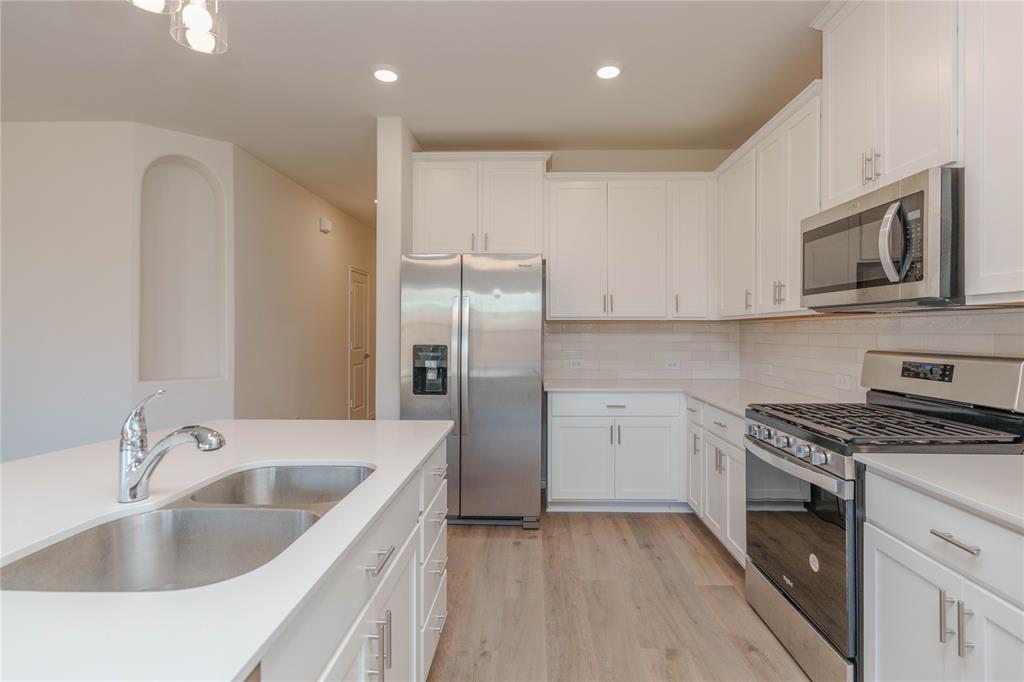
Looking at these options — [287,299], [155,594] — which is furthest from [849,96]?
[287,299]

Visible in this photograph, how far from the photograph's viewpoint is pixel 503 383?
10.6ft

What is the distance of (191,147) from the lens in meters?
3.76

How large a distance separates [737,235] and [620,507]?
198 cm

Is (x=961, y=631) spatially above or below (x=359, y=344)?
below

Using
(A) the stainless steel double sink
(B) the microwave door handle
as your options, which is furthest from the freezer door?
(B) the microwave door handle

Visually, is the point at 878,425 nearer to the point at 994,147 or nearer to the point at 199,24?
the point at 994,147

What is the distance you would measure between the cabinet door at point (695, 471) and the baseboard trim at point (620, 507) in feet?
0.47

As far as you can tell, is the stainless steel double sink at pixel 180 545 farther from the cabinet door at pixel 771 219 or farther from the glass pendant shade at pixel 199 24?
the cabinet door at pixel 771 219

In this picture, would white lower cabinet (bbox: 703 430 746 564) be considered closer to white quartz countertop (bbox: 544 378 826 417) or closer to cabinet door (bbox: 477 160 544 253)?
white quartz countertop (bbox: 544 378 826 417)

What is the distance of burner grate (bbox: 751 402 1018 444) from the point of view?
4.99ft

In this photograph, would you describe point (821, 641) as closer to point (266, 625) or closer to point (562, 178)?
point (266, 625)

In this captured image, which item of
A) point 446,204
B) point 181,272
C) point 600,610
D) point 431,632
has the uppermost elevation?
point 446,204

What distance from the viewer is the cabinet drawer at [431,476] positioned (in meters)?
1.62

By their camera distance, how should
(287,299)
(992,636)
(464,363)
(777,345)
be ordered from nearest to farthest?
(992,636) → (464,363) → (777,345) → (287,299)
